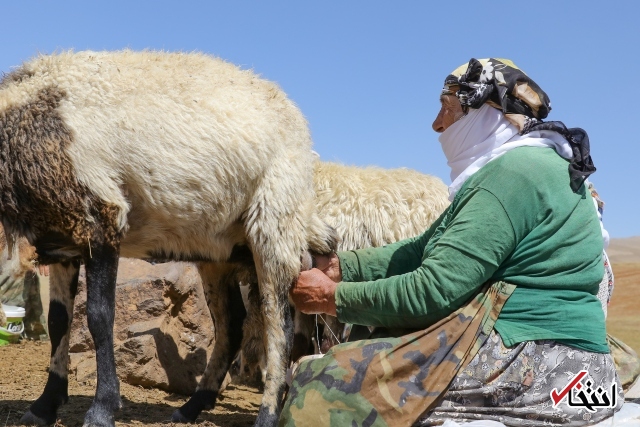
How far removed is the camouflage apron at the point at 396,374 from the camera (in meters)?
3.09

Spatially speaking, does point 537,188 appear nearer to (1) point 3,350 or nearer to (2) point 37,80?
(2) point 37,80

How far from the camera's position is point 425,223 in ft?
22.1

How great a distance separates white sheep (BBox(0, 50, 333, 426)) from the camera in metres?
4.61

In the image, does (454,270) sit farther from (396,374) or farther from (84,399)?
(84,399)

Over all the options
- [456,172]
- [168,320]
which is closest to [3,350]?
[168,320]

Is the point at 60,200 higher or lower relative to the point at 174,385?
higher

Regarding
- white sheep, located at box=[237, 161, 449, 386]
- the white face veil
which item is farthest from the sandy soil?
the white face veil

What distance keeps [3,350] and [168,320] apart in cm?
294

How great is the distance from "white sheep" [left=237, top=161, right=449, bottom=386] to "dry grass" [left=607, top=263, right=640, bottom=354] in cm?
820

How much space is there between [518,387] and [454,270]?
55cm

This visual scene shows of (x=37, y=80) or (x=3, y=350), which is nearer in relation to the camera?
(x=37, y=80)

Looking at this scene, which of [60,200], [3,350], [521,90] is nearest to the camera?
[521,90]

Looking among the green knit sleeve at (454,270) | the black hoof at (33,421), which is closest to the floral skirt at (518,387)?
the green knit sleeve at (454,270)

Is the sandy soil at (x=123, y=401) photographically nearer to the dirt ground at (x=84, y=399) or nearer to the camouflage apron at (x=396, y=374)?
the dirt ground at (x=84, y=399)
